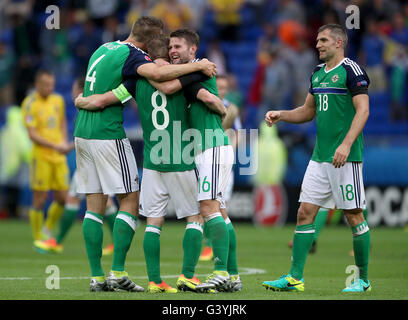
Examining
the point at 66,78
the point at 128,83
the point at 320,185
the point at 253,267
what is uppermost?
the point at 66,78

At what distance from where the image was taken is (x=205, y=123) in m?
7.62

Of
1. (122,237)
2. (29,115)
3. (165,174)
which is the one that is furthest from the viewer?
(29,115)

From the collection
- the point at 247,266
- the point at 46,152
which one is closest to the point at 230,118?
the point at 247,266

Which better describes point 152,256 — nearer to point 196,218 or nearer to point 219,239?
point 196,218

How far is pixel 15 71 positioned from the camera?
24.1 m

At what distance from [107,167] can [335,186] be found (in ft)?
7.09

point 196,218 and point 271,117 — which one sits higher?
point 271,117

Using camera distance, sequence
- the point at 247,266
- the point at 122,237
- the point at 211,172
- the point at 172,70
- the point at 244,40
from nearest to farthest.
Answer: the point at 172,70 → the point at 211,172 → the point at 122,237 → the point at 247,266 → the point at 244,40

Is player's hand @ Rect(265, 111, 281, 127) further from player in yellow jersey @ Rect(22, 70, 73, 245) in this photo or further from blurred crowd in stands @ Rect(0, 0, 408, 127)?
blurred crowd in stands @ Rect(0, 0, 408, 127)

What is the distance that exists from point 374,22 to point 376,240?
7.89 m

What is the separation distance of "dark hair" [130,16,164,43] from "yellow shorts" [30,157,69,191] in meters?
6.20

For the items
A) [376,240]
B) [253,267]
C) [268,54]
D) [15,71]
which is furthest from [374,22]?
[253,267]

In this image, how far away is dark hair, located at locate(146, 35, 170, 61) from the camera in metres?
8.00

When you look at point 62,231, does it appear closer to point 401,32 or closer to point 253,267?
point 253,267
